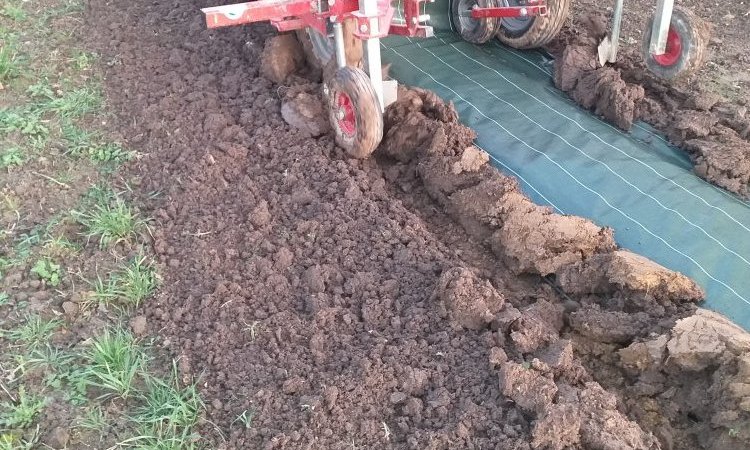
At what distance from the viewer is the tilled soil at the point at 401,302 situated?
2.34 m

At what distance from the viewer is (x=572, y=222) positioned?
10.1 feet

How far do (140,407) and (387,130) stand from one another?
1.97m

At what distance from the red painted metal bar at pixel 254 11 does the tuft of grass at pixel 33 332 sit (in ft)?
5.14

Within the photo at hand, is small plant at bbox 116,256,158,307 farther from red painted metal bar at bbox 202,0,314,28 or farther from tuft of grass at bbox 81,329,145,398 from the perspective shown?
red painted metal bar at bbox 202,0,314,28

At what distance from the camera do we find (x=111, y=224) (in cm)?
313

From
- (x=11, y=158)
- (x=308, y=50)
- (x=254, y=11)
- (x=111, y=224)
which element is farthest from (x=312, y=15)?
(x=11, y=158)

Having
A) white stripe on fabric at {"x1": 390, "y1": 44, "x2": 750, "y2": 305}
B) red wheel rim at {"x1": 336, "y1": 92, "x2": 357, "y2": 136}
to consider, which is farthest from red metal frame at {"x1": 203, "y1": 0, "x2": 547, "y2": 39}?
white stripe on fabric at {"x1": 390, "y1": 44, "x2": 750, "y2": 305}

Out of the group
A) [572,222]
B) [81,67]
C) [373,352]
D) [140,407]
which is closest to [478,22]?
[572,222]

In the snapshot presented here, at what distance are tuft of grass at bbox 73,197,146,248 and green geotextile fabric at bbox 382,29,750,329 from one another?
1903mm

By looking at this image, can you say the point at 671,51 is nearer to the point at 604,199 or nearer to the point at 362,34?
the point at 604,199

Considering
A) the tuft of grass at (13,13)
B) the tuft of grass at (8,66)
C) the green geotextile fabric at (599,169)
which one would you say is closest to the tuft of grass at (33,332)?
the tuft of grass at (8,66)

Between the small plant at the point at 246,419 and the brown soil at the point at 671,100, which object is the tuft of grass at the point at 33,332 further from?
the brown soil at the point at 671,100

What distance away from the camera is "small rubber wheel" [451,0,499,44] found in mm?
4695

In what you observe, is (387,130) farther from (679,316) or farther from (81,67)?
(81,67)
